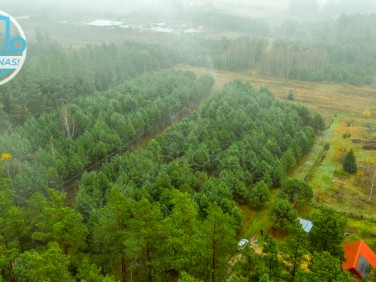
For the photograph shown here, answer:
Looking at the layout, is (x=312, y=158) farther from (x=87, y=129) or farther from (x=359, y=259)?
(x=87, y=129)

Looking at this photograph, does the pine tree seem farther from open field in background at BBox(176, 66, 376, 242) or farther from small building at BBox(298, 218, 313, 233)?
small building at BBox(298, 218, 313, 233)

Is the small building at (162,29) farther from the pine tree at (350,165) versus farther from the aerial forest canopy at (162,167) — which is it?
the pine tree at (350,165)

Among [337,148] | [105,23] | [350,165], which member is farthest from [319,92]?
[105,23]

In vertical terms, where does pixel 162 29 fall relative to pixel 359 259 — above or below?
above

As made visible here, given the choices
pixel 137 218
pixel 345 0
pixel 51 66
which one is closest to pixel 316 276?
pixel 137 218

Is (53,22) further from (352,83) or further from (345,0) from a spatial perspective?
(345,0)

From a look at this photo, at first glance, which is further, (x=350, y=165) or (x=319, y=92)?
(x=319, y=92)

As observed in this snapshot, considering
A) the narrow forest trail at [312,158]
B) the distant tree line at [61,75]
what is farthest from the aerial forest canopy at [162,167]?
the narrow forest trail at [312,158]

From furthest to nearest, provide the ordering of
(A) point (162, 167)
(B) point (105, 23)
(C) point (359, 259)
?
1. (B) point (105, 23)
2. (A) point (162, 167)
3. (C) point (359, 259)
